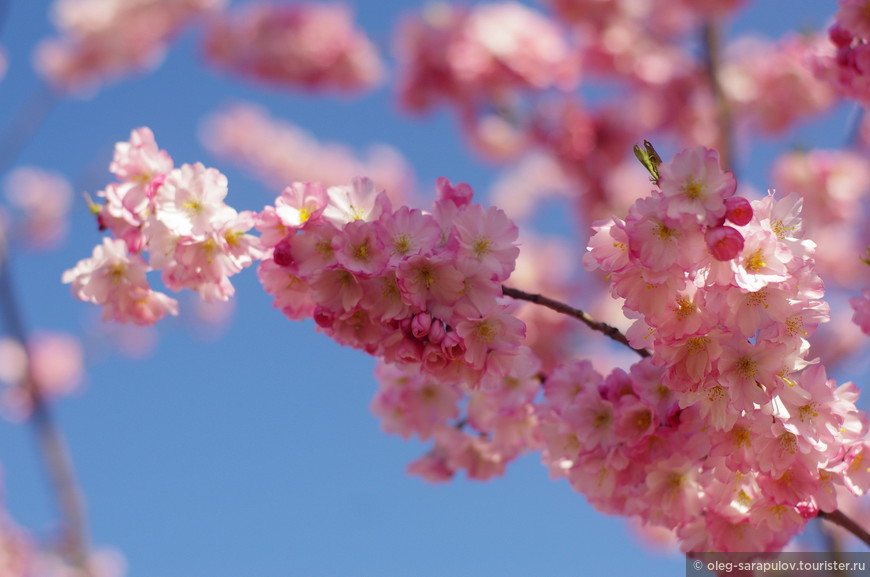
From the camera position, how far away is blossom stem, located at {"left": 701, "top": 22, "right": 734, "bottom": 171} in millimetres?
4109

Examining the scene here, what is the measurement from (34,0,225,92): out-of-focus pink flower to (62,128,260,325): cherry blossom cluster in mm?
6258

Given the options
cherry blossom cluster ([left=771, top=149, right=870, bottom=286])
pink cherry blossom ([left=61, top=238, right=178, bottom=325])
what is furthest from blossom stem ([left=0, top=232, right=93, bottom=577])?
cherry blossom cluster ([left=771, top=149, right=870, bottom=286])

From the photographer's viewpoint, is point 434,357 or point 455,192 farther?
point 455,192

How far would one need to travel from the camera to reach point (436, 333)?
52.6 inches

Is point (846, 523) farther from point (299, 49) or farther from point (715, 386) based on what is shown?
point (299, 49)

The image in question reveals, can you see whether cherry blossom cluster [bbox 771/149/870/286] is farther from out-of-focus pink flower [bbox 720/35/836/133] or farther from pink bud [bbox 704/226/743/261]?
pink bud [bbox 704/226/743/261]

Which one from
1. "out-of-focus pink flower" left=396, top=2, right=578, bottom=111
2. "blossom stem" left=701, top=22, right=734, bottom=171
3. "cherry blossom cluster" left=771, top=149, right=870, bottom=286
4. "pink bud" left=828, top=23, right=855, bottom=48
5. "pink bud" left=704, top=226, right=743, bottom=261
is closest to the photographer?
"pink bud" left=704, top=226, right=743, bottom=261

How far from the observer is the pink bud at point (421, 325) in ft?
4.35

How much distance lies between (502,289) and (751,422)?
48 centimetres

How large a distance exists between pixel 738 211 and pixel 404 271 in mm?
538

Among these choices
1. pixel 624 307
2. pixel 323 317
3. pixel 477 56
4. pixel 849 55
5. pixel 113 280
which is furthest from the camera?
pixel 477 56

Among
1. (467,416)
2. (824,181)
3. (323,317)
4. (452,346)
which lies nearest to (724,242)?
(452,346)

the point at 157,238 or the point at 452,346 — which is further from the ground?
the point at 157,238

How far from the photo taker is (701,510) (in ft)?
5.18
